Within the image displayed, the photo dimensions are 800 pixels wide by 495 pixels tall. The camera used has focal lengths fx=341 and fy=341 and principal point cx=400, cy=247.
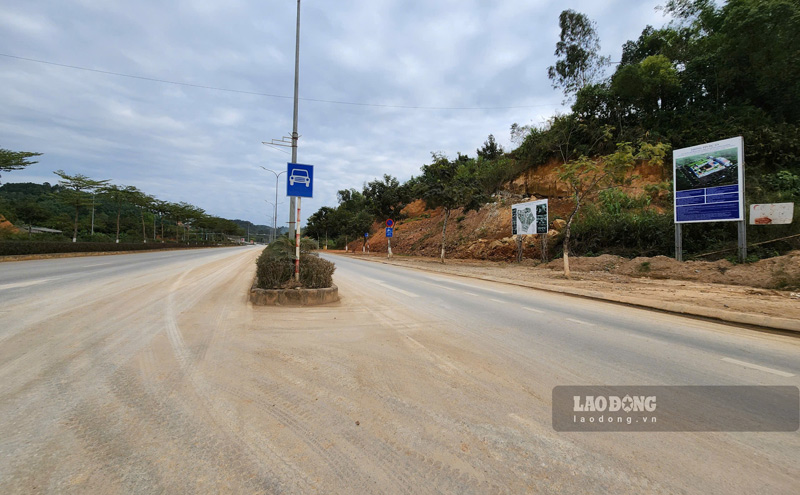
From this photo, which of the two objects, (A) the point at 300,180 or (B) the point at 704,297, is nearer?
(A) the point at 300,180

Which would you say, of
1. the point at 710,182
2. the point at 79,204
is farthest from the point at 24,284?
the point at 79,204

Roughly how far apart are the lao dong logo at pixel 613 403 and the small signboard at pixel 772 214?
558 inches

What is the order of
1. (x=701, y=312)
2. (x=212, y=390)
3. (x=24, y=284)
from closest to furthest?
(x=212, y=390), (x=701, y=312), (x=24, y=284)

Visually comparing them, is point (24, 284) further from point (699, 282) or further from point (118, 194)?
point (118, 194)

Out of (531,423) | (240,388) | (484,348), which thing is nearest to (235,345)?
(240,388)

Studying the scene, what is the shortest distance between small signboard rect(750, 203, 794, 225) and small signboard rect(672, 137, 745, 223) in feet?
2.66

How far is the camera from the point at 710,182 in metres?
13.2

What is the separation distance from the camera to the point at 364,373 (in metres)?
3.45

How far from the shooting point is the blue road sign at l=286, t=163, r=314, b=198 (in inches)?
303

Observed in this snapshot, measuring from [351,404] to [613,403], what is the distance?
2192mm

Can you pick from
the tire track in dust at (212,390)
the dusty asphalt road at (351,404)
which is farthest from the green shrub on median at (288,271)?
the dusty asphalt road at (351,404)

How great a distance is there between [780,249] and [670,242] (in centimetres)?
351

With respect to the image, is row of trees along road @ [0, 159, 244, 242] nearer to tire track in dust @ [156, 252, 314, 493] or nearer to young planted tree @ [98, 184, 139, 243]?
young planted tree @ [98, 184, 139, 243]

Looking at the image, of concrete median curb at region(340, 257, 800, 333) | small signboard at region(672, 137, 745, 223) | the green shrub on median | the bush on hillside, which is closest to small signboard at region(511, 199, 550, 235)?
small signboard at region(672, 137, 745, 223)
